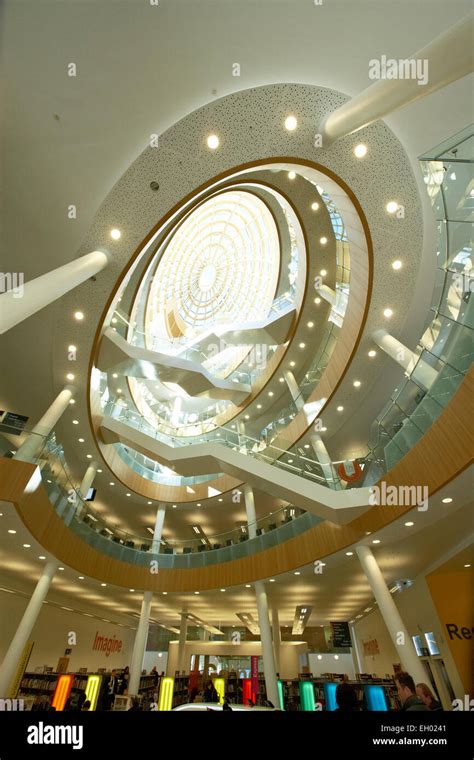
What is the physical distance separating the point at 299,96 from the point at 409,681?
9.68 metres

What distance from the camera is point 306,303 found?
1627 centimetres

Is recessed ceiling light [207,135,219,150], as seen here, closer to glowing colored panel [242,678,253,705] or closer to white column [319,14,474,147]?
white column [319,14,474,147]

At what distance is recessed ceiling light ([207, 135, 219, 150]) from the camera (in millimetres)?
7341

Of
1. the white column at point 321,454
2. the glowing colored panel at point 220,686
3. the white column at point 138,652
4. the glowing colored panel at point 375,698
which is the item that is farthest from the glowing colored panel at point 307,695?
the white column at point 321,454

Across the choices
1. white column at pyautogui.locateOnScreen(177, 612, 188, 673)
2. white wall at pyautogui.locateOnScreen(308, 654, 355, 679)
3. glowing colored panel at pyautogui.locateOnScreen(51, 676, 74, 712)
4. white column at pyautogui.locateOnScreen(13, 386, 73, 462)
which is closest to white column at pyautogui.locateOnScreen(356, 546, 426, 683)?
white column at pyautogui.locateOnScreen(13, 386, 73, 462)

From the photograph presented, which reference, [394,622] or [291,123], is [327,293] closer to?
[291,123]

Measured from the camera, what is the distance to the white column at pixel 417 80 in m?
4.16

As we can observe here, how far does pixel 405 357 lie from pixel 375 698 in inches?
434

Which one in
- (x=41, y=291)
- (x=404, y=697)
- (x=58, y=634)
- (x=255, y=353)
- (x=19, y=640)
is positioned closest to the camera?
(x=404, y=697)

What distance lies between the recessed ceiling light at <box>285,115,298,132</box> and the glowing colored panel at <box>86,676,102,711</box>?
714 inches

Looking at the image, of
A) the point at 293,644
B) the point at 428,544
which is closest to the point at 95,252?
the point at 428,544

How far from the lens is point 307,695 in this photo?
12.8m

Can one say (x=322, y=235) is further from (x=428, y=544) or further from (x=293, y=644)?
(x=293, y=644)

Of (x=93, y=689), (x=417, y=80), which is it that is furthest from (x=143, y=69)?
(x=93, y=689)
